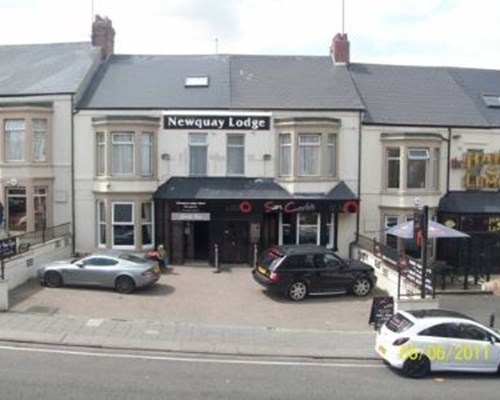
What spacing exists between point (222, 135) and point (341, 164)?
5286 millimetres

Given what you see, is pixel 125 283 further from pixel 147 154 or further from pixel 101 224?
pixel 147 154

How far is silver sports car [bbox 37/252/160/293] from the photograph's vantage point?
2061 centimetres

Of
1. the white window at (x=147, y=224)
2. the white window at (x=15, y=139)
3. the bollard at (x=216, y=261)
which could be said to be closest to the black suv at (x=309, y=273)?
the bollard at (x=216, y=261)

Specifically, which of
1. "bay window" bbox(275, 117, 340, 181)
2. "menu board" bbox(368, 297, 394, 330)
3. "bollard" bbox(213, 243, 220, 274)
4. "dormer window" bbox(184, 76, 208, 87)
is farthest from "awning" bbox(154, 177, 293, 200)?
"menu board" bbox(368, 297, 394, 330)

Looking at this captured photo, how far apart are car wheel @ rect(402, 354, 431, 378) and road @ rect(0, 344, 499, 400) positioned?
19 centimetres

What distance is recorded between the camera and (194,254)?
2639cm

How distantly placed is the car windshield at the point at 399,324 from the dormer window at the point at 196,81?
1676 cm

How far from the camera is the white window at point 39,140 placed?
25497mm

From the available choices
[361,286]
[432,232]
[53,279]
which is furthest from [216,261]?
[432,232]

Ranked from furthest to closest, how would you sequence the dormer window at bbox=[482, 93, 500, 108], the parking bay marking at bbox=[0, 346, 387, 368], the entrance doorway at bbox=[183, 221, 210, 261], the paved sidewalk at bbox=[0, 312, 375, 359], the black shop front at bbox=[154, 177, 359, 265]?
the dormer window at bbox=[482, 93, 500, 108], the entrance doorway at bbox=[183, 221, 210, 261], the black shop front at bbox=[154, 177, 359, 265], the paved sidewalk at bbox=[0, 312, 375, 359], the parking bay marking at bbox=[0, 346, 387, 368]

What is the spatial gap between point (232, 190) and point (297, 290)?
6.60 meters

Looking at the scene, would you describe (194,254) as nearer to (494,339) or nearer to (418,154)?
(418,154)

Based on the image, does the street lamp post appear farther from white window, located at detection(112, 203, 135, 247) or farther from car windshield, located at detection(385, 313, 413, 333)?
white window, located at detection(112, 203, 135, 247)

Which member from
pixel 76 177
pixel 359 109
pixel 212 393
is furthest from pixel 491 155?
pixel 212 393
